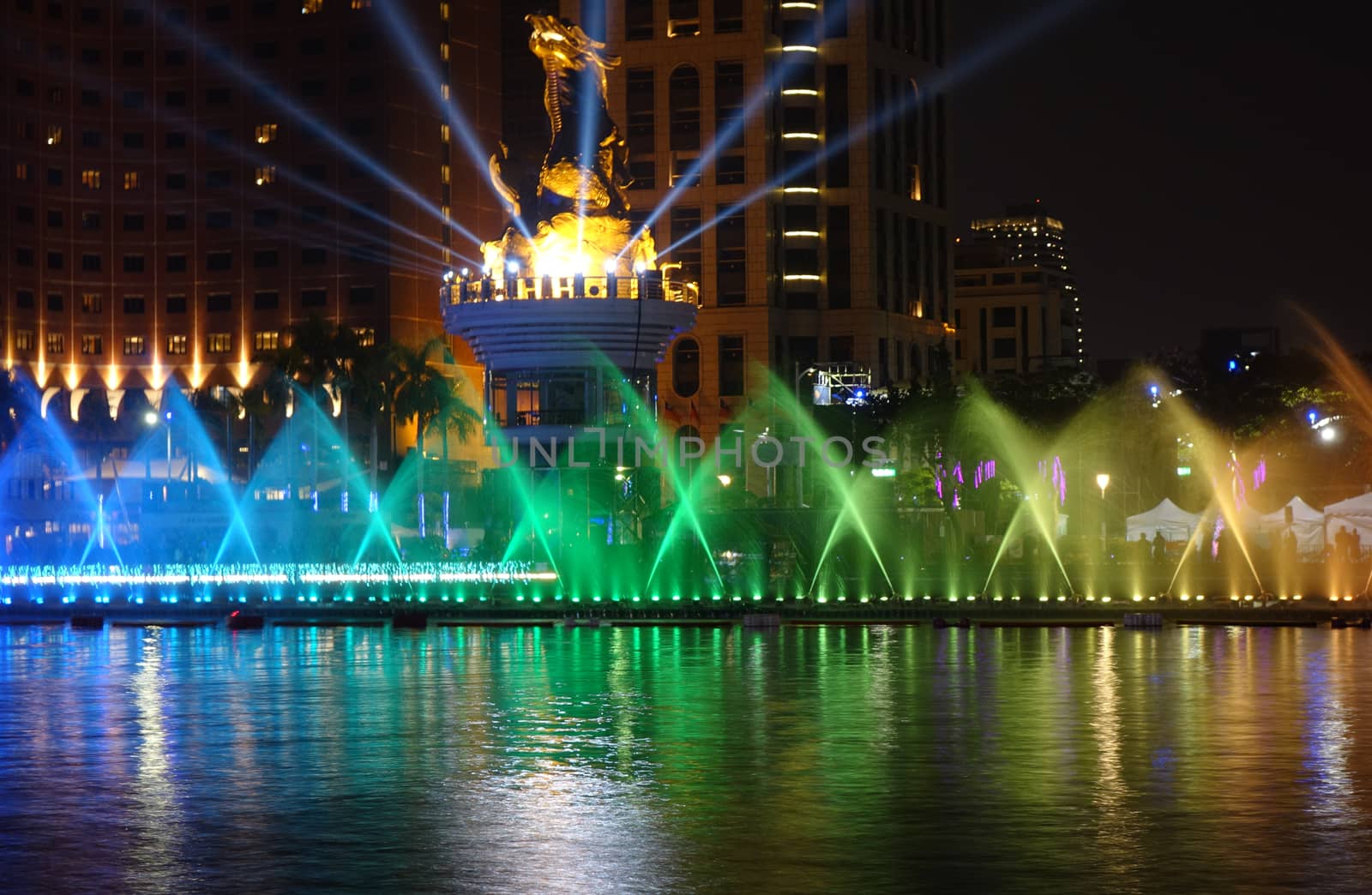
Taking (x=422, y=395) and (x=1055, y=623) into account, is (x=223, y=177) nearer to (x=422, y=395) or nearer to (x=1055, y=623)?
(x=422, y=395)

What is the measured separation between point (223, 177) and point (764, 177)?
42.5 m

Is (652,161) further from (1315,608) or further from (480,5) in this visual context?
(1315,608)

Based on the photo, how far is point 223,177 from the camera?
153 m

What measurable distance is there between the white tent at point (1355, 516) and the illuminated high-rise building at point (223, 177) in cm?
8693

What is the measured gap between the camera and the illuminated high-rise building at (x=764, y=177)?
136625mm

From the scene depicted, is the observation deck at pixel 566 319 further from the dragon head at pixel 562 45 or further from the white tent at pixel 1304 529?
the white tent at pixel 1304 529

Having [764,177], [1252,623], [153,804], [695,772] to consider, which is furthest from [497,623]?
[764,177]

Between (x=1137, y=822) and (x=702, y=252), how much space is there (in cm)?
11727

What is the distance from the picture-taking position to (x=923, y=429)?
97.6m

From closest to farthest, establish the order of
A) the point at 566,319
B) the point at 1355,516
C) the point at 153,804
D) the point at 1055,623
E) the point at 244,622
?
the point at 153,804
the point at 1055,623
the point at 244,622
the point at 1355,516
the point at 566,319

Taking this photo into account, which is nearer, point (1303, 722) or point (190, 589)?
point (1303, 722)

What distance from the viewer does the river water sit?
19.2 metres

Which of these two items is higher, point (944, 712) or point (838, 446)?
point (838, 446)

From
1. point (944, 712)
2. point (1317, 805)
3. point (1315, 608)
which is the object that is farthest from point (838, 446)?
point (1317, 805)
